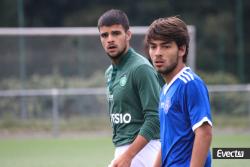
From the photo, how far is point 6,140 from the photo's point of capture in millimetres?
18094

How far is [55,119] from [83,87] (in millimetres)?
1679

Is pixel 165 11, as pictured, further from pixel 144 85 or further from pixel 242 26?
pixel 144 85

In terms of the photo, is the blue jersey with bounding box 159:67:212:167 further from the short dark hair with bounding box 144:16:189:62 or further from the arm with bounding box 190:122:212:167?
the short dark hair with bounding box 144:16:189:62

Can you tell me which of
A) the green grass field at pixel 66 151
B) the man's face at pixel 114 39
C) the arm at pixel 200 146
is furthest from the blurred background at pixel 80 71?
the arm at pixel 200 146

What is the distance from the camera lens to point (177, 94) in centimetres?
482

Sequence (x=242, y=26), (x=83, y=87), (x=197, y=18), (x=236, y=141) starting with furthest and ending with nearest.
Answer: (x=197, y=18), (x=242, y=26), (x=83, y=87), (x=236, y=141)

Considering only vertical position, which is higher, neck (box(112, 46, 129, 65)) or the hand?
Result: neck (box(112, 46, 129, 65))

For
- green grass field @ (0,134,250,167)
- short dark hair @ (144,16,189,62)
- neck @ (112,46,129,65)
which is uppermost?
short dark hair @ (144,16,189,62)

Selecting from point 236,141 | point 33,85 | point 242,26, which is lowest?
point 236,141

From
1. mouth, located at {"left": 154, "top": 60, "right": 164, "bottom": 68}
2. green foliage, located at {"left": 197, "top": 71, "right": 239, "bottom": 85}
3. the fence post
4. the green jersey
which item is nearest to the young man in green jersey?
the green jersey

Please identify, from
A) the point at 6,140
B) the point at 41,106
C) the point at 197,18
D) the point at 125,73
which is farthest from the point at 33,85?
the point at 125,73

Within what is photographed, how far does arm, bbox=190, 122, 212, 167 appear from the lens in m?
4.62

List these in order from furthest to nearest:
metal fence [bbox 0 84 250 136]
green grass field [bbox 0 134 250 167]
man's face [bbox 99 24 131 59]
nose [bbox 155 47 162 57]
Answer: metal fence [bbox 0 84 250 136]
green grass field [bbox 0 134 250 167]
man's face [bbox 99 24 131 59]
nose [bbox 155 47 162 57]

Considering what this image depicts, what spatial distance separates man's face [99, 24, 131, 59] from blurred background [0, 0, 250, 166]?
518 inches
